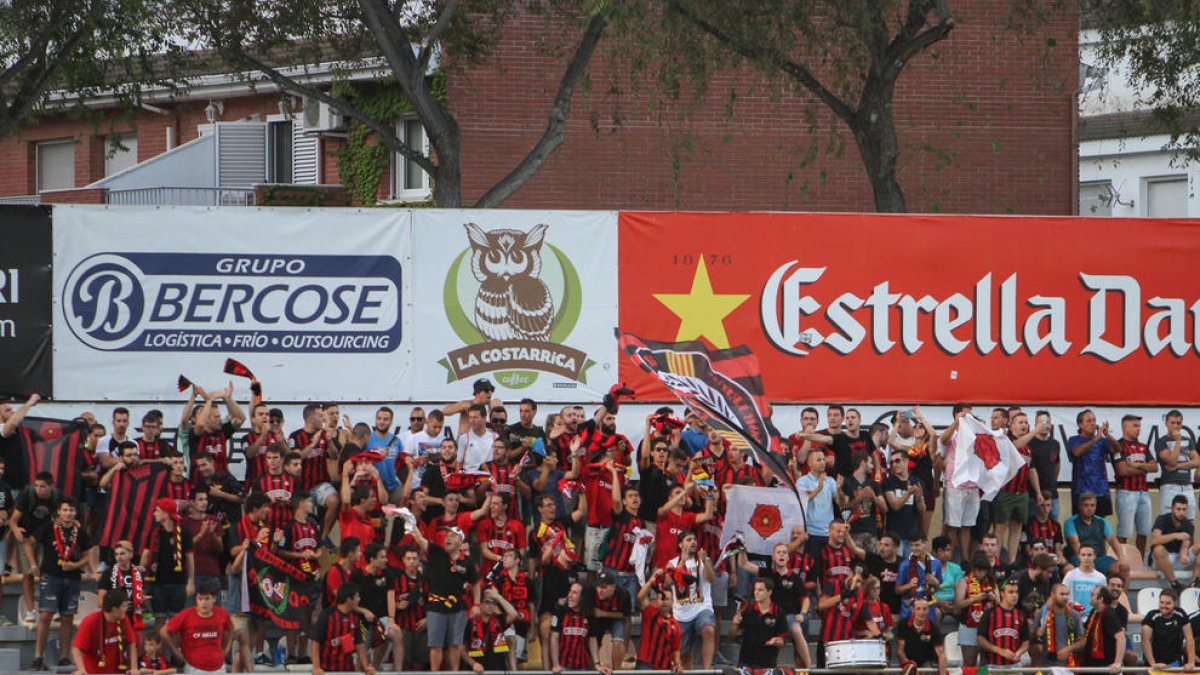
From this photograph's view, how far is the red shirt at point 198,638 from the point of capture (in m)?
16.2

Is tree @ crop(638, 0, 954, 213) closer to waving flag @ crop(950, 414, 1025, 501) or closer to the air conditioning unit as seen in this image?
waving flag @ crop(950, 414, 1025, 501)

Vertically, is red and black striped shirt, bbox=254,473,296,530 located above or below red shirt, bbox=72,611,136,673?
above

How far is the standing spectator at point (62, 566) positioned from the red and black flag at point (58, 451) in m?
0.79

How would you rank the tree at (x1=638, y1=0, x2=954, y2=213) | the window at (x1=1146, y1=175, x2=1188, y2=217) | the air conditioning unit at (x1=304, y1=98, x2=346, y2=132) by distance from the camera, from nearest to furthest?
the tree at (x1=638, y1=0, x2=954, y2=213)
the air conditioning unit at (x1=304, y1=98, x2=346, y2=132)
the window at (x1=1146, y1=175, x2=1188, y2=217)

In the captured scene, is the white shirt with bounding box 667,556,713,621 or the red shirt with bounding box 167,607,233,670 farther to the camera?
the white shirt with bounding box 667,556,713,621

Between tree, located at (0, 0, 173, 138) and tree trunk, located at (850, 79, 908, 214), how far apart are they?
9.80 metres

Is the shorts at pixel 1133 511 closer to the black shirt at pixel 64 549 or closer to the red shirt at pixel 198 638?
the red shirt at pixel 198 638

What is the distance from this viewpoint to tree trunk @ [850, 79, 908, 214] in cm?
2361

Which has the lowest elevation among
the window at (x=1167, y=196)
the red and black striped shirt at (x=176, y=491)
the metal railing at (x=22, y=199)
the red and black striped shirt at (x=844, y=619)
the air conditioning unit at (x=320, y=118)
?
the red and black striped shirt at (x=844, y=619)

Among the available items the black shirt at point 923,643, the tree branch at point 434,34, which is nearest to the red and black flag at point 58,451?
the tree branch at point 434,34

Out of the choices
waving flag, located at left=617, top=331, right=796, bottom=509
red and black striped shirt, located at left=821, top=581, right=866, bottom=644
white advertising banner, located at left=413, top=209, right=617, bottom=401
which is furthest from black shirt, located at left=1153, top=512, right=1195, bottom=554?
white advertising banner, located at left=413, top=209, right=617, bottom=401

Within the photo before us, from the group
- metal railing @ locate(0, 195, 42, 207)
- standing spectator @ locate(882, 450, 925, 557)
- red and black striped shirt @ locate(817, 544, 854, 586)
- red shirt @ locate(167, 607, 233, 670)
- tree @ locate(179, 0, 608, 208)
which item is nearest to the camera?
red shirt @ locate(167, 607, 233, 670)

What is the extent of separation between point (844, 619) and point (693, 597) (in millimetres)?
1656

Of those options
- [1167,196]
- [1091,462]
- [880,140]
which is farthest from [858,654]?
[1167,196]
